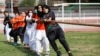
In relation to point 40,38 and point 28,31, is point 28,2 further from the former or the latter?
point 40,38

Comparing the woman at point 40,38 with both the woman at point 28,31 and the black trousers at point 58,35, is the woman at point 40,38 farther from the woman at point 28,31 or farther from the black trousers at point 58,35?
the woman at point 28,31

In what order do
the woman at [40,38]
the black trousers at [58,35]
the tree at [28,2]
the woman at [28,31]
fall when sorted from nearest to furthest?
the black trousers at [58,35] → the woman at [40,38] → the woman at [28,31] → the tree at [28,2]

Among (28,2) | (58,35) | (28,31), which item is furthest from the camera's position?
(28,2)

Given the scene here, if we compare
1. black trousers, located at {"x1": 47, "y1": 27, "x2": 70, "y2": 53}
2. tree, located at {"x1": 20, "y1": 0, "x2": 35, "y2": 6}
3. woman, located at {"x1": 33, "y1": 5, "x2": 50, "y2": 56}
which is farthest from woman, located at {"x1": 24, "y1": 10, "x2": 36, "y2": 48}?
tree, located at {"x1": 20, "y1": 0, "x2": 35, "y2": 6}

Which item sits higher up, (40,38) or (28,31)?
(40,38)

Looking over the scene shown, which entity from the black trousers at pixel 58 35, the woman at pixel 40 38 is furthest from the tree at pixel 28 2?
the black trousers at pixel 58 35

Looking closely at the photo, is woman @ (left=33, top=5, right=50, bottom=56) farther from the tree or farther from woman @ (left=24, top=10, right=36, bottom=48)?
the tree

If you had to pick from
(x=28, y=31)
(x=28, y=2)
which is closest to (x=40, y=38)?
(x=28, y=31)

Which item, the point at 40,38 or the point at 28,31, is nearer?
the point at 40,38

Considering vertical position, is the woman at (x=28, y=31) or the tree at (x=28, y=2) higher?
the woman at (x=28, y=31)

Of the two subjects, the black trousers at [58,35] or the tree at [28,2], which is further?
the tree at [28,2]

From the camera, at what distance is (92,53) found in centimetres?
1218

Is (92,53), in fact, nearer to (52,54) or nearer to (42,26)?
(52,54)


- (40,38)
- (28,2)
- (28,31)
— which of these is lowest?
(28,2)
